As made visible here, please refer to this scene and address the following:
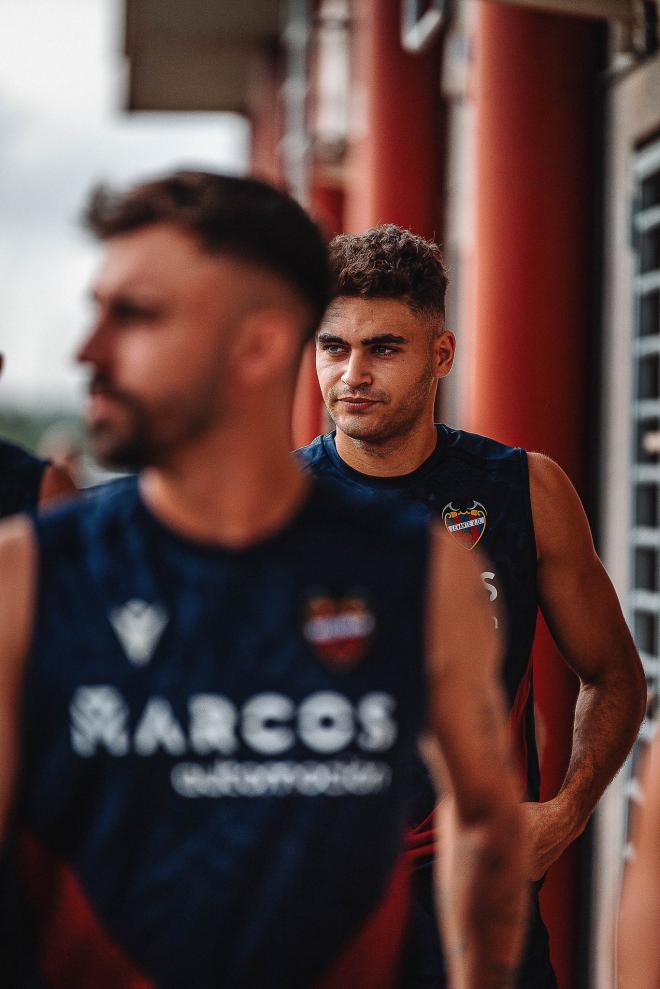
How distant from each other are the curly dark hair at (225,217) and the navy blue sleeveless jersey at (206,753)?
0.37 m

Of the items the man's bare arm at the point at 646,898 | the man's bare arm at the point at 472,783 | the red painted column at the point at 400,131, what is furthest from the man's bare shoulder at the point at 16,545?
the red painted column at the point at 400,131

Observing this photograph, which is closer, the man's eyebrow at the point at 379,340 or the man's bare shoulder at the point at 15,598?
the man's bare shoulder at the point at 15,598

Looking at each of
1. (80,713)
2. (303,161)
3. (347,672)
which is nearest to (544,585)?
(347,672)

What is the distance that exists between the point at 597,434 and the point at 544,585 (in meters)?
2.05

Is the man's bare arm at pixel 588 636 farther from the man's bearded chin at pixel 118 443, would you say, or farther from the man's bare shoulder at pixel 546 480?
the man's bearded chin at pixel 118 443

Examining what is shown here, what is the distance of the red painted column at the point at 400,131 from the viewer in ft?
25.0

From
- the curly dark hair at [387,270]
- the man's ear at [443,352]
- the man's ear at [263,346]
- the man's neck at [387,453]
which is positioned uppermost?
the curly dark hair at [387,270]

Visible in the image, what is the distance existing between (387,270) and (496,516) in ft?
2.05

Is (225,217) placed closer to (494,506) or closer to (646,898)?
(646,898)

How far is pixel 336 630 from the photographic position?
1699 millimetres

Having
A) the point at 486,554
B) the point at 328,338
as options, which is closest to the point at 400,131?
the point at 328,338

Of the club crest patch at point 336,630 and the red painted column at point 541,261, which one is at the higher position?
the red painted column at point 541,261

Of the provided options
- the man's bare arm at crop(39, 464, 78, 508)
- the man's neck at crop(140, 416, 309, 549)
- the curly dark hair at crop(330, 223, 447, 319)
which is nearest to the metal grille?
the curly dark hair at crop(330, 223, 447, 319)

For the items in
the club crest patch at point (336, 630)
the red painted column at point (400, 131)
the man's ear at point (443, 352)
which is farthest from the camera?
the red painted column at point (400, 131)
